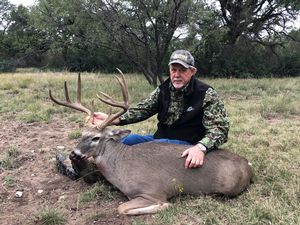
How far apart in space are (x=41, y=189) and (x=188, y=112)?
1726mm

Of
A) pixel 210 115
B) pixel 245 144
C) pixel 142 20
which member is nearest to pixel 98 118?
pixel 210 115

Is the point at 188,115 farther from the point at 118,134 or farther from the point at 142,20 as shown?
the point at 142,20

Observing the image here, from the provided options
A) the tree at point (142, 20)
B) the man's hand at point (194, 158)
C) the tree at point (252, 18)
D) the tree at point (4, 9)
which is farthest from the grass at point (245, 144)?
the tree at point (4, 9)

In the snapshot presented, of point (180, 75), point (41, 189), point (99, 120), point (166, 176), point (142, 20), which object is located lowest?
point (41, 189)

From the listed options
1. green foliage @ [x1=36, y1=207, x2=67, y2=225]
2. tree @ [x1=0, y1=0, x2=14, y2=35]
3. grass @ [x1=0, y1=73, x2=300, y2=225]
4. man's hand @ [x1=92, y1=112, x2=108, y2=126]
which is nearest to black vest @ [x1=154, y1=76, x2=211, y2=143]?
man's hand @ [x1=92, y1=112, x2=108, y2=126]

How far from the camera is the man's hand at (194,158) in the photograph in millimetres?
3967

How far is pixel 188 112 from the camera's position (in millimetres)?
4406

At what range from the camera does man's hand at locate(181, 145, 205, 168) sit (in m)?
3.97

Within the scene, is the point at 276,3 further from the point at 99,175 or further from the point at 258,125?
the point at 99,175

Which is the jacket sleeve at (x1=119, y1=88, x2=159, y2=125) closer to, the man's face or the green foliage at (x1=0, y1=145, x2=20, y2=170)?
the man's face

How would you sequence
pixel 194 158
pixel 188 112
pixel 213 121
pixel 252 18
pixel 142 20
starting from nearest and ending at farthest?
1. pixel 194 158
2. pixel 213 121
3. pixel 188 112
4. pixel 142 20
5. pixel 252 18

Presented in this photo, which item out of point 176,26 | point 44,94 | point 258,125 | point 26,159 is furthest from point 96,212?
point 176,26

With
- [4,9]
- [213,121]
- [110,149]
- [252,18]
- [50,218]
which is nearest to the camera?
[50,218]

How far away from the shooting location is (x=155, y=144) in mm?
4395
